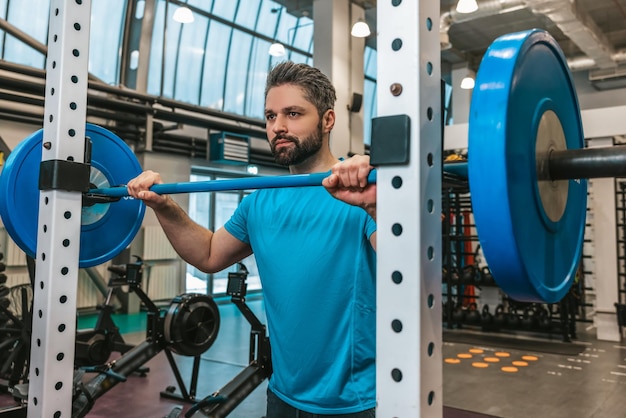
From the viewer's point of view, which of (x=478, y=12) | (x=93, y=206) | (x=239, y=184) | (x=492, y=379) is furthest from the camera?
(x=478, y=12)

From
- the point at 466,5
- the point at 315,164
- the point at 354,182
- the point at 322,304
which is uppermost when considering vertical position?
the point at 466,5

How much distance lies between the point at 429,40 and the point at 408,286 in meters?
0.40

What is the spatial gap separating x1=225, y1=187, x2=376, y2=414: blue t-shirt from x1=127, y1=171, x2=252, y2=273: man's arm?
0.23 meters

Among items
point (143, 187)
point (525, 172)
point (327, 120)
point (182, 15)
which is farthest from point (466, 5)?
point (525, 172)

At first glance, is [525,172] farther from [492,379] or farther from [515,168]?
[492,379]

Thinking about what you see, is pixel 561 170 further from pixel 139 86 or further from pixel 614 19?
pixel 614 19

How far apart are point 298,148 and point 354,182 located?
522mm

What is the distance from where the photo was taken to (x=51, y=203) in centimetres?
125

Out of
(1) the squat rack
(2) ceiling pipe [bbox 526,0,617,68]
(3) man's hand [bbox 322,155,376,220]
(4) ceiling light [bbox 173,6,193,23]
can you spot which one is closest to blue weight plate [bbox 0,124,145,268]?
(3) man's hand [bbox 322,155,376,220]

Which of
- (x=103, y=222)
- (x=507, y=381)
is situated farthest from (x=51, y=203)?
(x=507, y=381)

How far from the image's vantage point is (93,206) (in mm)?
1476

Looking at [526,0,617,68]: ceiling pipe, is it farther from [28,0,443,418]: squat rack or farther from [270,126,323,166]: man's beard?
[28,0,443,418]: squat rack

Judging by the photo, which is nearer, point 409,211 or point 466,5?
point 409,211

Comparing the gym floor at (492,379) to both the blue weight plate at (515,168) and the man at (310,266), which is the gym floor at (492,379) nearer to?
the man at (310,266)
